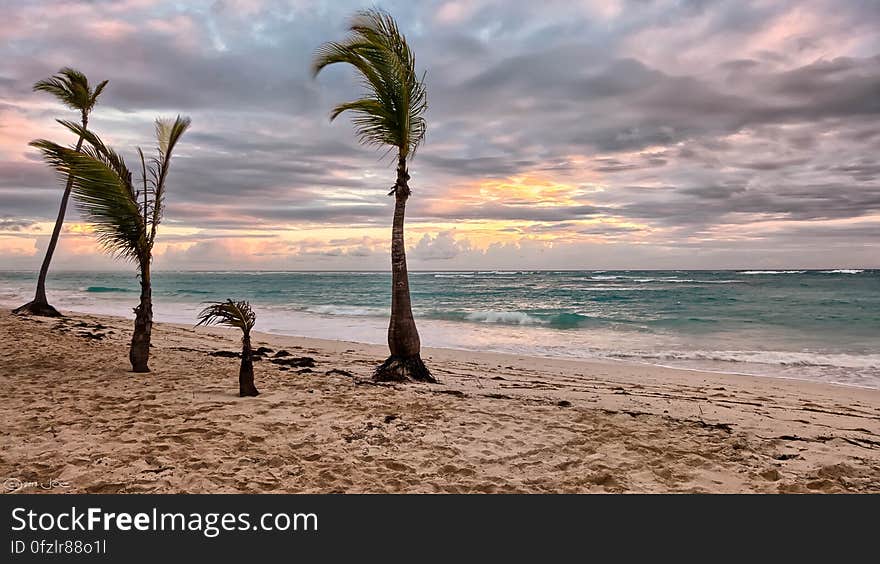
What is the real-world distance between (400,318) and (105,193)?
15.1ft

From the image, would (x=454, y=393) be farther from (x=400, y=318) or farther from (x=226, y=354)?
(x=226, y=354)

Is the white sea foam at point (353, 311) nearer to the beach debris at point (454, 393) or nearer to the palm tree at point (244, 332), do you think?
the beach debris at point (454, 393)

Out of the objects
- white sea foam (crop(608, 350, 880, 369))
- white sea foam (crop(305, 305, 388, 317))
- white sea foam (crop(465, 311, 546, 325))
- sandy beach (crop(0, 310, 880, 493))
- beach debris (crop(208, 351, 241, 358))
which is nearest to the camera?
sandy beach (crop(0, 310, 880, 493))

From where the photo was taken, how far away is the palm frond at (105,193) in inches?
278

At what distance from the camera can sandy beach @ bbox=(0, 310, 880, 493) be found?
4410 millimetres

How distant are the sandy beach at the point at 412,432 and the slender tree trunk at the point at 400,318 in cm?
48

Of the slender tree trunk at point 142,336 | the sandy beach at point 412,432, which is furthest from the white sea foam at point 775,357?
the slender tree trunk at point 142,336

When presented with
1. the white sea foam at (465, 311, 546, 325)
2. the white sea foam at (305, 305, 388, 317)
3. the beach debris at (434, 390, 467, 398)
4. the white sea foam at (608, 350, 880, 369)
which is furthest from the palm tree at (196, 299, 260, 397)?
A: the white sea foam at (305, 305, 388, 317)

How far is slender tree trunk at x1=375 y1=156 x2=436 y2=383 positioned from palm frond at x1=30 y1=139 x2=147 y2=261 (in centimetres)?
385

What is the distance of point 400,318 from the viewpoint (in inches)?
336

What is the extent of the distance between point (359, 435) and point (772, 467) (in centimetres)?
397

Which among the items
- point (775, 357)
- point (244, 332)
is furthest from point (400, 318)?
point (775, 357)

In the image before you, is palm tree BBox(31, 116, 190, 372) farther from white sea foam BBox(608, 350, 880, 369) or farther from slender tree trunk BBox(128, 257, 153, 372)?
white sea foam BBox(608, 350, 880, 369)
